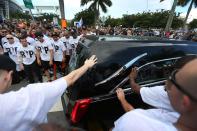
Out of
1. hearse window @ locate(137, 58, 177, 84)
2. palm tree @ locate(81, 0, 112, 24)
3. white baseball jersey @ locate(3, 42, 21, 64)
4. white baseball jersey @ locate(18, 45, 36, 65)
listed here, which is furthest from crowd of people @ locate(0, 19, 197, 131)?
palm tree @ locate(81, 0, 112, 24)

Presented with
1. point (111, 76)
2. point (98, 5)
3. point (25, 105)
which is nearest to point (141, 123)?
point (25, 105)

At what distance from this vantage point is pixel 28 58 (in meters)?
9.50

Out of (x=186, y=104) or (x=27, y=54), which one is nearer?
(x=186, y=104)

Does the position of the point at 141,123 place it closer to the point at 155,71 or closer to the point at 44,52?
the point at 155,71

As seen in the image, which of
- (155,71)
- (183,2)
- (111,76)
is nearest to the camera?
(111,76)

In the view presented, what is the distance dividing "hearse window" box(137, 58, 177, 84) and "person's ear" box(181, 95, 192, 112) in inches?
106

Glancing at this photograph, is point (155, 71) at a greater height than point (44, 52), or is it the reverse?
point (155, 71)

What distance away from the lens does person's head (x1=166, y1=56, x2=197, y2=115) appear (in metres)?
1.57

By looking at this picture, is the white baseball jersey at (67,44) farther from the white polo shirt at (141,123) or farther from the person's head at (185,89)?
the person's head at (185,89)

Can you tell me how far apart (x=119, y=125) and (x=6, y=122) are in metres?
0.69

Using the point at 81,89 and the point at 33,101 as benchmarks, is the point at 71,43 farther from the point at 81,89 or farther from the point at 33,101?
the point at 33,101

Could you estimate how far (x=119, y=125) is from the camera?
1.93 metres

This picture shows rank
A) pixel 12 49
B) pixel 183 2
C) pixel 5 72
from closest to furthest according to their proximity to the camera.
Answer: pixel 5 72 < pixel 12 49 < pixel 183 2

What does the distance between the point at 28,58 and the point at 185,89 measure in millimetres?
8301
